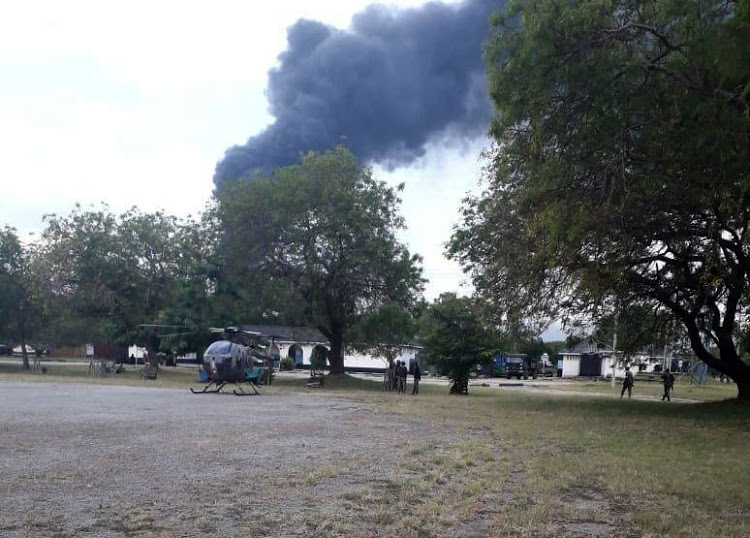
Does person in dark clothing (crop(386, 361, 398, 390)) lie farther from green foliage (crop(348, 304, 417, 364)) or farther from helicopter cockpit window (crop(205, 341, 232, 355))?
helicopter cockpit window (crop(205, 341, 232, 355))

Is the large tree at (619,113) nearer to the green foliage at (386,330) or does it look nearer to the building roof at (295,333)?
the green foliage at (386,330)

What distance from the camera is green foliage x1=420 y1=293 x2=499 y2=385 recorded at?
33219 millimetres

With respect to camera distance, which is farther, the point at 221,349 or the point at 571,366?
the point at 571,366

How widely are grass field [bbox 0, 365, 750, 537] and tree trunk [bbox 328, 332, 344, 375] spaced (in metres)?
24.6

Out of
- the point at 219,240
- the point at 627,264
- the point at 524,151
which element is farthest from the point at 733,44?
the point at 219,240

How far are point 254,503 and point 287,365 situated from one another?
2015 inches

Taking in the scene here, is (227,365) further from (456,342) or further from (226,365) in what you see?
(456,342)

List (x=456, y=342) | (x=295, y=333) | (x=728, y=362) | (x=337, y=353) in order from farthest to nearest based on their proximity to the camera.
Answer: (x=295, y=333)
(x=337, y=353)
(x=456, y=342)
(x=728, y=362)

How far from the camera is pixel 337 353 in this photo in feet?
136

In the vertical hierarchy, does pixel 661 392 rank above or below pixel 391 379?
below

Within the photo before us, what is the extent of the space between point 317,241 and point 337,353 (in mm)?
7283

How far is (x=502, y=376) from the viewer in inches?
2670

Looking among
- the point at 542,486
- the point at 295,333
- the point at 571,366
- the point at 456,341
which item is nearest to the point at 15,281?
the point at 295,333

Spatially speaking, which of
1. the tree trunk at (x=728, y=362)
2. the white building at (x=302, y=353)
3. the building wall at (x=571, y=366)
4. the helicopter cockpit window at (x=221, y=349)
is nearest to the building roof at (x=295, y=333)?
the white building at (x=302, y=353)
